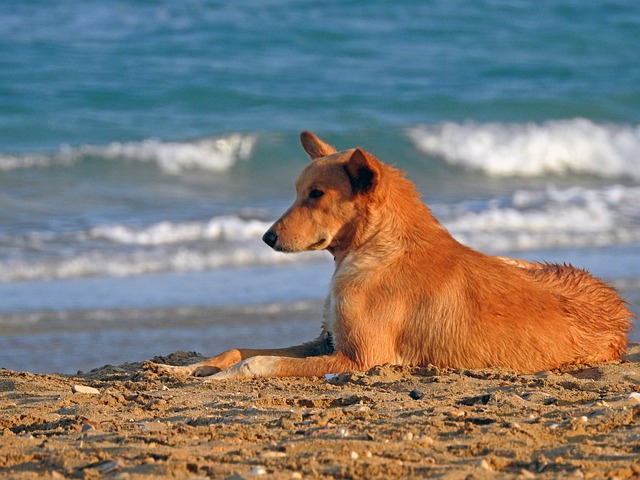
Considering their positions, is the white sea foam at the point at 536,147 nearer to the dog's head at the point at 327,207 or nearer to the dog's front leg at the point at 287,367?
the dog's head at the point at 327,207

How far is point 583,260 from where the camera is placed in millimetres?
11422

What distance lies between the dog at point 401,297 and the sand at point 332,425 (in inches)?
6.2

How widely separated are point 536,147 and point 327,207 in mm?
11692

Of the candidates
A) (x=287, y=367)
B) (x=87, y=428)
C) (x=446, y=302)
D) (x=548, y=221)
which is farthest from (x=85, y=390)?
(x=548, y=221)

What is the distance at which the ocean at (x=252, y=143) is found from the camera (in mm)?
9898

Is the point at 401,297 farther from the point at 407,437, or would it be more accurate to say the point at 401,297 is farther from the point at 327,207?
the point at 407,437

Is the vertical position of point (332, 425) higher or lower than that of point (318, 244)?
lower

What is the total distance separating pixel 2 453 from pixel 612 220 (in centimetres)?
Result: 977

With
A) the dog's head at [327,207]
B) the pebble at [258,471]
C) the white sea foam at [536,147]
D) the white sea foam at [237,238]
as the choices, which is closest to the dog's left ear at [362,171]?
the dog's head at [327,207]

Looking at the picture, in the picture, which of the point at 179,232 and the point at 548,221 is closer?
the point at 179,232

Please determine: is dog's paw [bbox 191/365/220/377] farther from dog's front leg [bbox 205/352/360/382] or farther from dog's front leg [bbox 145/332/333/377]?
dog's front leg [bbox 205/352/360/382]

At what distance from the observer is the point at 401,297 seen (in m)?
6.77

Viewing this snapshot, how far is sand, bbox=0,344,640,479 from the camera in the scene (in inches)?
180

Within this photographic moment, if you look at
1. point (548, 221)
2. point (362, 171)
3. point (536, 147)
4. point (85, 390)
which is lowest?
point (85, 390)
